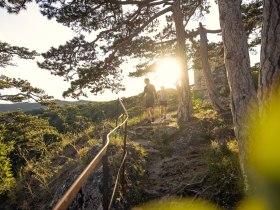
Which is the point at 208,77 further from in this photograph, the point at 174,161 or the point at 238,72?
the point at 238,72

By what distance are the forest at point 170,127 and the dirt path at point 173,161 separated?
0.03 metres

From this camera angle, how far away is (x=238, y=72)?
581cm

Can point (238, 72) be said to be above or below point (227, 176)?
above

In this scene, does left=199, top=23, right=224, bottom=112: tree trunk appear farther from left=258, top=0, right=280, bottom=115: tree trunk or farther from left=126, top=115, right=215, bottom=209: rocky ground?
left=258, top=0, right=280, bottom=115: tree trunk

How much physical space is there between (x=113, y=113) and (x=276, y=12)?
102ft

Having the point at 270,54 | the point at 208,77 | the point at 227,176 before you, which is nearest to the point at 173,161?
the point at 227,176

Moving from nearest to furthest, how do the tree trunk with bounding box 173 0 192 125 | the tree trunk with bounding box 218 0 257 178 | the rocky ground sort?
the tree trunk with bounding box 218 0 257 178 < the rocky ground < the tree trunk with bounding box 173 0 192 125

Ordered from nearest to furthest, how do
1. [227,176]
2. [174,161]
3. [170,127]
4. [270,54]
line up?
[270,54], [227,176], [174,161], [170,127]

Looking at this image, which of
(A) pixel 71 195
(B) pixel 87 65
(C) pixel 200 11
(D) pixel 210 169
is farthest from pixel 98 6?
(A) pixel 71 195

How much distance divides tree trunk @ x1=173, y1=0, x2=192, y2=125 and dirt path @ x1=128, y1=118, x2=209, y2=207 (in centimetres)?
138

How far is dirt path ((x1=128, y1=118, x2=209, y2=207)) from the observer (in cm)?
635

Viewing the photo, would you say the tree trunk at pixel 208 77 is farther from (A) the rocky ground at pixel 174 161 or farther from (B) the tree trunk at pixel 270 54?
(B) the tree trunk at pixel 270 54

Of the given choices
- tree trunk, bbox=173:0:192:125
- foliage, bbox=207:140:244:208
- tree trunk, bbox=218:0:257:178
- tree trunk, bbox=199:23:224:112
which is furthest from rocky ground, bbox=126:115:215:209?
tree trunk, bbox=199:23:224:112

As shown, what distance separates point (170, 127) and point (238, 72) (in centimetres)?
648
